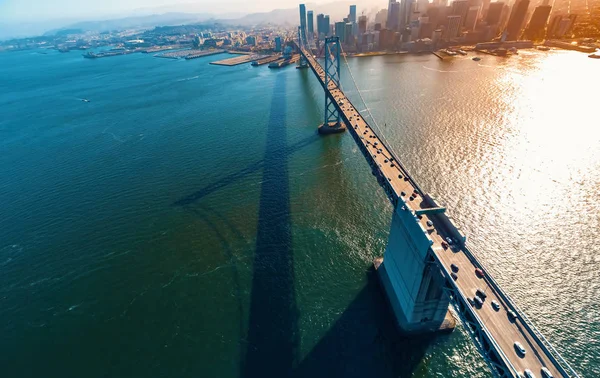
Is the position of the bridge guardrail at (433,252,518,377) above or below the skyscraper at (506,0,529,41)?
below

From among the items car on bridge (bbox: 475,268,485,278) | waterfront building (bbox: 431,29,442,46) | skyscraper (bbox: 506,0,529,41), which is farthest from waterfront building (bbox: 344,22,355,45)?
car on bridge (bbox: 475,268,485,278)

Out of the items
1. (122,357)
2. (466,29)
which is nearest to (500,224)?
(122,357)

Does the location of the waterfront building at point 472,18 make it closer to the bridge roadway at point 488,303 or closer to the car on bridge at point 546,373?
the bridge roadway at point 488,303

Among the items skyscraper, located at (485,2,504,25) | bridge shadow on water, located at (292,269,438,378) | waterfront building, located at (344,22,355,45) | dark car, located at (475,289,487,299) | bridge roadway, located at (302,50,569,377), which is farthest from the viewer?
waterfront building, located at (344,22,355,45)

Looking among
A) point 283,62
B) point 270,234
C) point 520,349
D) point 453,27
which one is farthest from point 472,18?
point 520,349

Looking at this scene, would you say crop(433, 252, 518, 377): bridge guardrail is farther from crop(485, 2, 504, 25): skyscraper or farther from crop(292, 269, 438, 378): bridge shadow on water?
crop(485, 2, 504, 25): skyscraper

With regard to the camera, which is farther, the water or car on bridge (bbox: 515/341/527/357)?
the water

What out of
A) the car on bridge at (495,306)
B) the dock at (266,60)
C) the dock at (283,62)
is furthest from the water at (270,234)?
the dock at (266,60)
